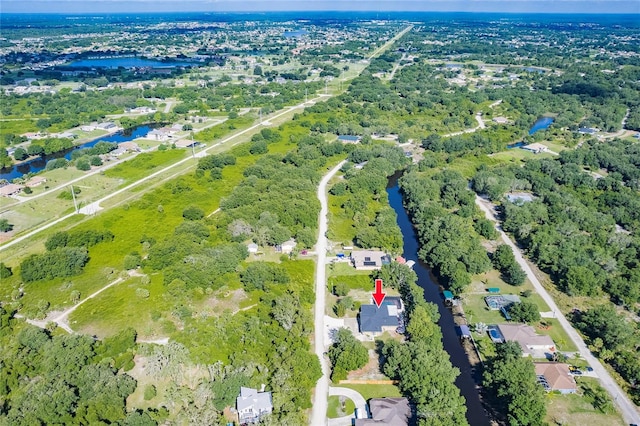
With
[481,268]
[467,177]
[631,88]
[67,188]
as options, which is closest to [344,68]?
[631,88]

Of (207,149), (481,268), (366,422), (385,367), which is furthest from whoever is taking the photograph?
(207,149)

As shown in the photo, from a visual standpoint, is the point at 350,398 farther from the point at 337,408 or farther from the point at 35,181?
the point at 35,181

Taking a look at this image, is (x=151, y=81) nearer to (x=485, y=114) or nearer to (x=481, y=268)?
(x=485, y=114)

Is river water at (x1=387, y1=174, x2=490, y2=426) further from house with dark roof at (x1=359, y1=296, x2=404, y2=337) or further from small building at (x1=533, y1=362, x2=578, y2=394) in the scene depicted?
small building at (x1=533, y1=362, x2=578, y2=394)

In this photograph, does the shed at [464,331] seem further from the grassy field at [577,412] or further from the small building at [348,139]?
the small building at [348,139]

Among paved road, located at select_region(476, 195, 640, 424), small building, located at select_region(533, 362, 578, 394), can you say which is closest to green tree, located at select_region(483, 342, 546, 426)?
small building, located at select_region(533, 362, 578, 394)

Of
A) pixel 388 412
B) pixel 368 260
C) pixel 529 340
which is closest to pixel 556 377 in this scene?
pixel 529 340
